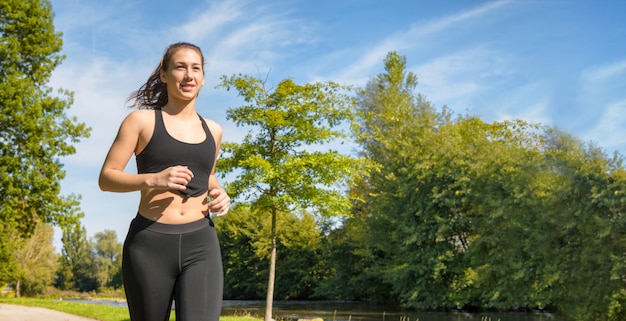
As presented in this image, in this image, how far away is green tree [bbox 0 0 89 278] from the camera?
69.2 ft

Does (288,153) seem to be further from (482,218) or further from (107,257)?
(107,257)

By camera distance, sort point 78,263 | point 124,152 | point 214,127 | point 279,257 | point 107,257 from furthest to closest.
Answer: point 107,257 < point 78,263 < point 279,257 < point 214,127 < point 124,152

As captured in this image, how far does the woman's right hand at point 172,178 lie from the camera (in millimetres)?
2646

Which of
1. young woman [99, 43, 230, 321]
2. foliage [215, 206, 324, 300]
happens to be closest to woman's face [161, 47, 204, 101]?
young woman [99, 43, 230, 321]

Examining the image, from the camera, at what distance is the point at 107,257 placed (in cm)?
8569

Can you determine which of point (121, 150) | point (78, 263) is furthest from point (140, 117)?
point (78, 263)

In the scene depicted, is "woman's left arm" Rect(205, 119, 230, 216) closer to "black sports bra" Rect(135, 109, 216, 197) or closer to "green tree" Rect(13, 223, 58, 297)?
"black sports bra" Rect(135, 109, 216, 197)

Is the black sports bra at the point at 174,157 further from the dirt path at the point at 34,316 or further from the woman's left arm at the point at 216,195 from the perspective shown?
the dirt path at the point at 34,316

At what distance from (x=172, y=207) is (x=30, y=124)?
20.4 meters

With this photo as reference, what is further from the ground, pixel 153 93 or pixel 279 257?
pixel 279 257

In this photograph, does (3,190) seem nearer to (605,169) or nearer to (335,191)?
(335,191)

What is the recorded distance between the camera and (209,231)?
9.41ft

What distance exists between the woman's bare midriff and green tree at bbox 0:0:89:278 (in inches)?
786

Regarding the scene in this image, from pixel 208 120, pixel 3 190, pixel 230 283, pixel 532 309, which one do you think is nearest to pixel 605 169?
pixel 532 309
